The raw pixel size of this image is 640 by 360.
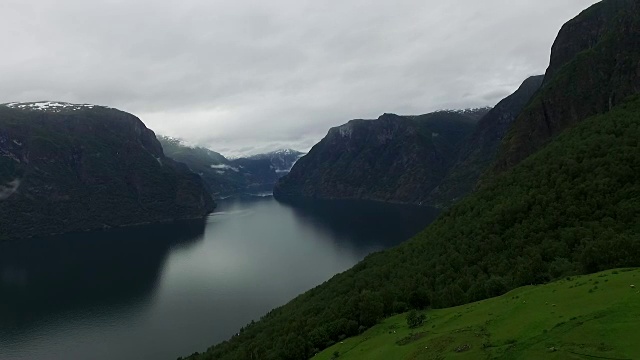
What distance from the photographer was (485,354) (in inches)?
1079

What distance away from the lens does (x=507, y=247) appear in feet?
258

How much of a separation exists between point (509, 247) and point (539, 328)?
5314 centimetres

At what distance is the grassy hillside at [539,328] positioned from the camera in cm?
2364

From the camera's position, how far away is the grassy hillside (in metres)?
23.6

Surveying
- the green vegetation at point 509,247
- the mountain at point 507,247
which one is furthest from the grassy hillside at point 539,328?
the green vegetation at point 509,247

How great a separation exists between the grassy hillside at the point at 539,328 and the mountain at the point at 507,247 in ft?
3.43

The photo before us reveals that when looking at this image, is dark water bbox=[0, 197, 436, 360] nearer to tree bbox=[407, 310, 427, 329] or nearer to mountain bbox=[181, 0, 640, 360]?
mountain bbox=[181, 0, 640, 360]

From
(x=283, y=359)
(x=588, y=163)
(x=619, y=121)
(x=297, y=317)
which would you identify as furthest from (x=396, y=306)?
(x=619, y=121)

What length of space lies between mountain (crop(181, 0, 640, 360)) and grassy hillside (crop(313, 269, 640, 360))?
105 centimetres

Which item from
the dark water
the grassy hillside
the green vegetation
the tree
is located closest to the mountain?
the green vegetation

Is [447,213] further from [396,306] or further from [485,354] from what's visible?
[485,354]

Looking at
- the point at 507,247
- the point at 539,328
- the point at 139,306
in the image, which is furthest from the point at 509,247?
the point at 139,306

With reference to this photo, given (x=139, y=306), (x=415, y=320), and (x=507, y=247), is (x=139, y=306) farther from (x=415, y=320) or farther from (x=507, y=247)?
(x=415, y=320)

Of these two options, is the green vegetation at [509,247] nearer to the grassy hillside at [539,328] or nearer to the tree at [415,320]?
the tree at [415,320]
